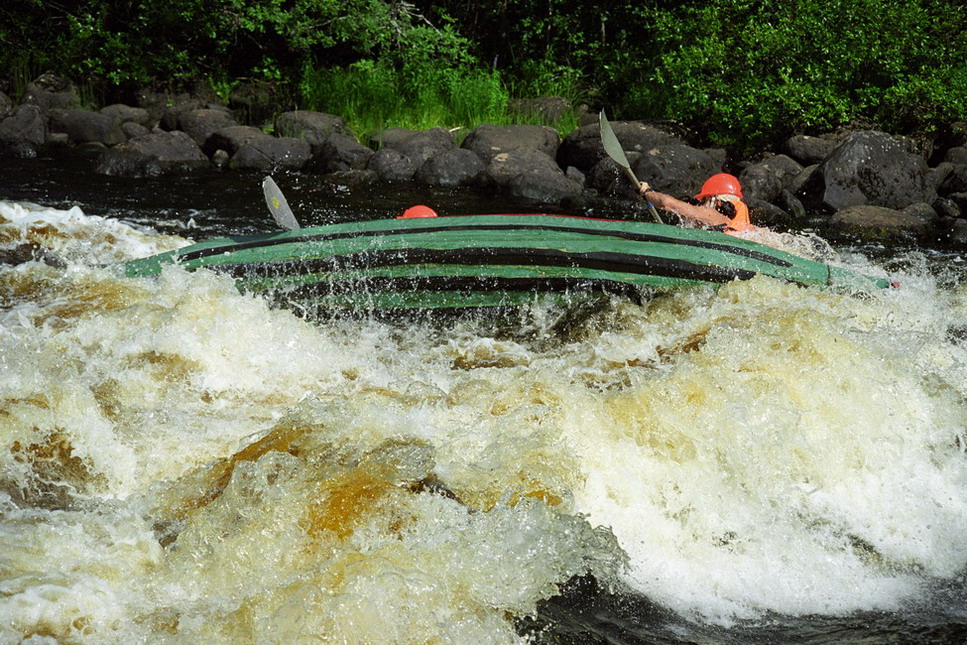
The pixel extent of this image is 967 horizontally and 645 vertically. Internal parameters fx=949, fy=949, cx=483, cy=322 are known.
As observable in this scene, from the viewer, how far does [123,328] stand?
4617 millimetres

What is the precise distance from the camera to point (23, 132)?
11.5 meters

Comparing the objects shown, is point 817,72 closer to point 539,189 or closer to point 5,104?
point 539,189

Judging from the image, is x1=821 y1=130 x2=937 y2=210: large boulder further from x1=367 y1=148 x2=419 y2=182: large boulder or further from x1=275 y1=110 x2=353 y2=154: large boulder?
x1=275 y1=110 x2=353 y2=154: large boulder

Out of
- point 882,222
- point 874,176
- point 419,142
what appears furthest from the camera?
point 419,142

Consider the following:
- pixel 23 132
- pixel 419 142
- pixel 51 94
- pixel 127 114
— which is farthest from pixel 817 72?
pixel 51 94

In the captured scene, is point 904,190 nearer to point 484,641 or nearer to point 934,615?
point 934,615

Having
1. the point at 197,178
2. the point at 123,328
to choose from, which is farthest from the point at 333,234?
the point at 197,178

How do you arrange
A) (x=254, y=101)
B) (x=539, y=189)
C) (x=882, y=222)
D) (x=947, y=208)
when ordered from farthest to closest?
(x=254, y=101)
(x=539, y=189)
(x=947, y=208)
(x=882, y=222)

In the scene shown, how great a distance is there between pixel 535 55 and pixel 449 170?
20.5 feet

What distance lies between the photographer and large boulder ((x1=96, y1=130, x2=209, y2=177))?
34.0 feet

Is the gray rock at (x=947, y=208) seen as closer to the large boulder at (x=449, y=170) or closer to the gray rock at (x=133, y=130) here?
the large boulder at (x=449, y=170)

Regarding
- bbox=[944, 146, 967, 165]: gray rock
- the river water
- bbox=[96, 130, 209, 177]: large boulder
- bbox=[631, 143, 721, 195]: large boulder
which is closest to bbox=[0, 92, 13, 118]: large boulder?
bbox=[96, 130, 209, 177]: large boulder

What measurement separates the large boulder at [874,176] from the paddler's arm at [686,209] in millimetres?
4175

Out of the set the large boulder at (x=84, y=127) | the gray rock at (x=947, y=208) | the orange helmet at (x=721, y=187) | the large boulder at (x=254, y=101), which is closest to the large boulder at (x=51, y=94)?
the large boulder at (x=84, y=127)
